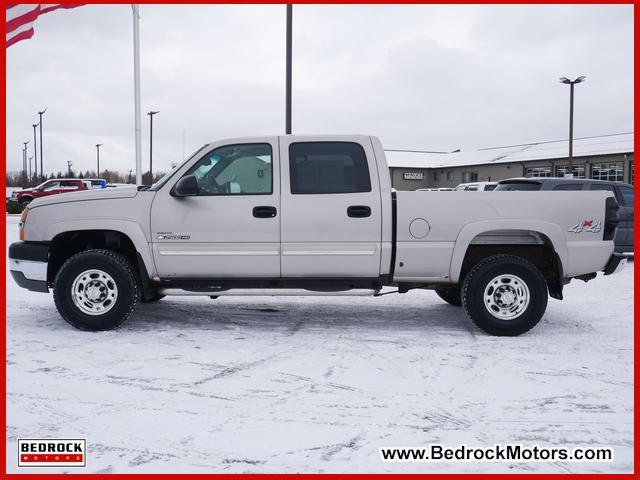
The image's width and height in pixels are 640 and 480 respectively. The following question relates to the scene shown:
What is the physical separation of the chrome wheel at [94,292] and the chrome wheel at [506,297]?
12.4 ft

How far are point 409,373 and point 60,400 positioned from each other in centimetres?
260

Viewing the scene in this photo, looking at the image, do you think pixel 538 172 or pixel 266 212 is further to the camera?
pixel 538 172

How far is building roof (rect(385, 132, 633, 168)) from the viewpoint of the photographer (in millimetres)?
40369

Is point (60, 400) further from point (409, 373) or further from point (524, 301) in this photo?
point (524, 301)

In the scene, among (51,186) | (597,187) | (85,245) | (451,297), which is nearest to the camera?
(85,245)

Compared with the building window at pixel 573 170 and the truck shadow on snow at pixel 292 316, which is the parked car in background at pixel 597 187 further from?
the building window at pixel 573 170

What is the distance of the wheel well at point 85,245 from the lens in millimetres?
6250

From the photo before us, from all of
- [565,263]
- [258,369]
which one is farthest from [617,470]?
[565,263]

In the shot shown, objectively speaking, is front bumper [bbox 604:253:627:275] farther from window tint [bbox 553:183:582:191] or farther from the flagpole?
the flagpole

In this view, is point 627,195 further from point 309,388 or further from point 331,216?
point 309,388

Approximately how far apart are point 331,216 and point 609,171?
38.5 meters

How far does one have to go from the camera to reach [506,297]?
5.93 m

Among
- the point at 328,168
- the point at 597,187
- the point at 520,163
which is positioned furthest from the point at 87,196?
the point at 520,163

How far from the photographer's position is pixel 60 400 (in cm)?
408
